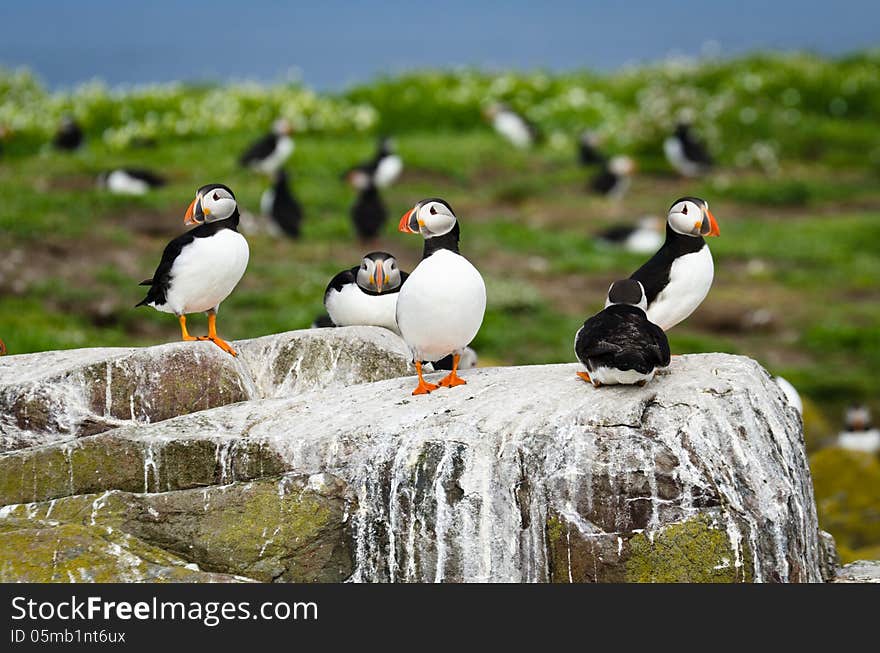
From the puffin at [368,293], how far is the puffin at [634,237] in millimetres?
9460

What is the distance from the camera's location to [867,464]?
37.3 ft

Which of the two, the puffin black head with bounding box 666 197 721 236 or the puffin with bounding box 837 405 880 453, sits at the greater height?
the puffin with bounding box 837 405 880 453

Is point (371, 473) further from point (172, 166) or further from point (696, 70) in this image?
point (696, 70)

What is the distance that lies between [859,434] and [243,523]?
26.5 feet

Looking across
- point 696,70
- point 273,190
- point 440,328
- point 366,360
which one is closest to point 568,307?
point 273,190

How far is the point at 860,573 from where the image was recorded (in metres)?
7.42

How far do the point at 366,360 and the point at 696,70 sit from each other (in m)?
19.6

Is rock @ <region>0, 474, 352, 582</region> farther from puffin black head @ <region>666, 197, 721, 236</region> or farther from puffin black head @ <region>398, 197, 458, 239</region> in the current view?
puffin black head @ <region>666, 197, 721, 236</region>

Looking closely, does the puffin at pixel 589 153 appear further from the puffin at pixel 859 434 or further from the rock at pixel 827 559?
the rock at pixel 827 559

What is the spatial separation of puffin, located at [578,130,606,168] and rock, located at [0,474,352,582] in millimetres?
16436

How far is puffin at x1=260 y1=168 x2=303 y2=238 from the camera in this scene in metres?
16.9

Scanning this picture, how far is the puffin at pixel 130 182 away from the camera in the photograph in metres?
18.0

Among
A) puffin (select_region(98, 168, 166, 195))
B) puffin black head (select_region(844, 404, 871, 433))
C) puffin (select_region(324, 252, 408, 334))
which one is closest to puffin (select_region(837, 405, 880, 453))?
puffin black head (select_region(844, 404, 871, 433))
